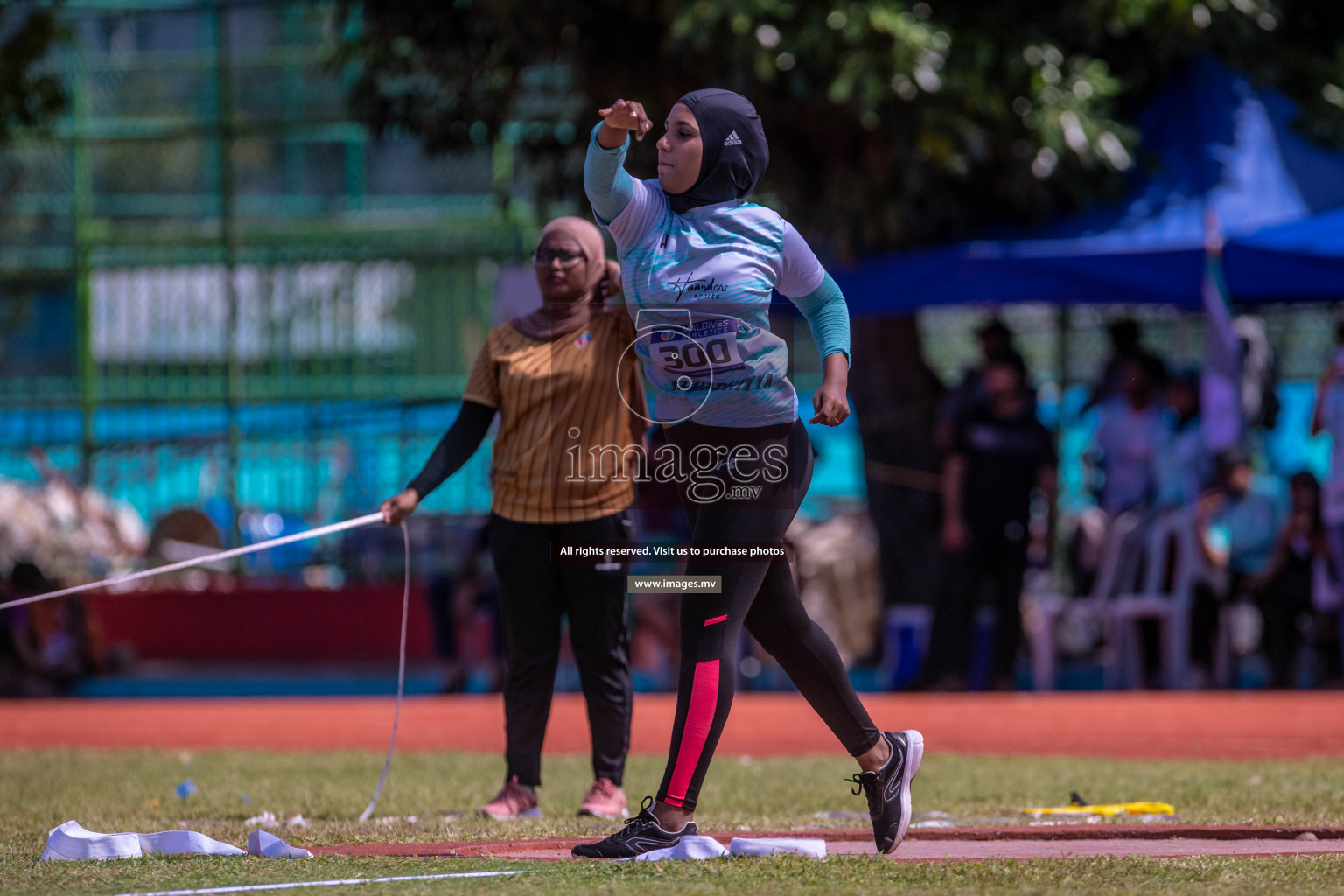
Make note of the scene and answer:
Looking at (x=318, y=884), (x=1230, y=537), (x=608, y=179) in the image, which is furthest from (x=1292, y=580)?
(x=318, y=884)

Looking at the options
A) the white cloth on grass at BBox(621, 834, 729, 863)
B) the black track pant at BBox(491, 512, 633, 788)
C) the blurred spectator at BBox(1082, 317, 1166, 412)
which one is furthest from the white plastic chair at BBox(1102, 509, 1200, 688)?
the white cloth on grass at BBox(621, 834, 729, 863)

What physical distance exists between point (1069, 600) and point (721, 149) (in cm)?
749

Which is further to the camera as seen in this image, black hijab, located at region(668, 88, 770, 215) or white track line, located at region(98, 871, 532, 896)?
black hijab, located at region(668, 88, 770, 215)

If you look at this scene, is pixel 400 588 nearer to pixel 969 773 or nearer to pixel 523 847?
pixel 969 773

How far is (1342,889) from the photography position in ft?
12.8

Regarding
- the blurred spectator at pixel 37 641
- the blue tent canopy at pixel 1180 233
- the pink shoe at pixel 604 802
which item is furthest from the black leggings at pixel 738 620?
the blurred spectator at pixel 37 641

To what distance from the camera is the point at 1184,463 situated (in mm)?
10797

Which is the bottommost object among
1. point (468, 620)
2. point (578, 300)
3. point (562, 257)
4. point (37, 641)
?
point (37, 641)

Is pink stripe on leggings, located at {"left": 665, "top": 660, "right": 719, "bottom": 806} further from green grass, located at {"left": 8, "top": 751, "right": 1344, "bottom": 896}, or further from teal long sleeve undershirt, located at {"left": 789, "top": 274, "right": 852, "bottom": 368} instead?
teal long sleeve undershirt, located at {"left": 789, "top": 274, "right": 852, "bottom": 368}

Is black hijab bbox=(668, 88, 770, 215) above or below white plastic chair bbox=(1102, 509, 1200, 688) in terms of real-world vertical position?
above

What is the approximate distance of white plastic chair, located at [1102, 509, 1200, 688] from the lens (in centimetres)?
1068

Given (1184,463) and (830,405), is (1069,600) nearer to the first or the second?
(1184,463)

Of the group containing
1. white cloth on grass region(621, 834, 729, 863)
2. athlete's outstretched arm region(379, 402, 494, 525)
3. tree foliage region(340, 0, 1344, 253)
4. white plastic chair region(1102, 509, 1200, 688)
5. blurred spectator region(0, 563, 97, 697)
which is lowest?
blurred spectator region(0, 563, 97, 697)

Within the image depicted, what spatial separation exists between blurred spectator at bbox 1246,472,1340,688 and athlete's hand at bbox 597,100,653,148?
7.37 metres
